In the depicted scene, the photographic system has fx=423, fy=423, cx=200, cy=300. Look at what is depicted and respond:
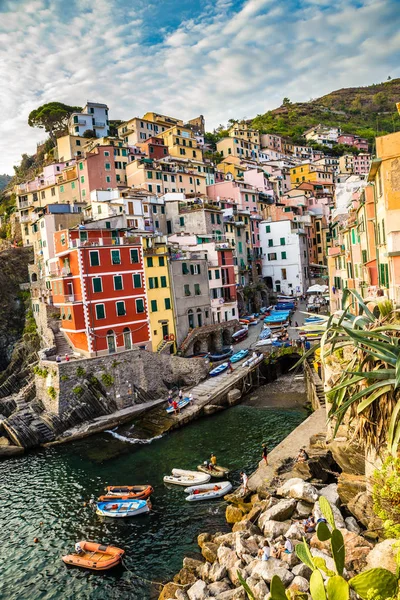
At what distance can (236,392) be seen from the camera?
39.6 m

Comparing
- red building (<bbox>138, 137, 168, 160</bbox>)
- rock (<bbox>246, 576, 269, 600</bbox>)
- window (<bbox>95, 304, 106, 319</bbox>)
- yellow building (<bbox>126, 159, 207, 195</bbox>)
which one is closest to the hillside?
red building (<bbox>138, 137, 168, 160</bbox>)

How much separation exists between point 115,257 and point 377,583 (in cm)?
3718

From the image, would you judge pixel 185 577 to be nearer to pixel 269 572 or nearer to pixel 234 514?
pixel 269 572

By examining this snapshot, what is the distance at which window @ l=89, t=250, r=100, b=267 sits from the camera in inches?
1583

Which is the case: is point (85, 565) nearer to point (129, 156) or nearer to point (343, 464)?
point (343, 464)

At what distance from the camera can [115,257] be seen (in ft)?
137

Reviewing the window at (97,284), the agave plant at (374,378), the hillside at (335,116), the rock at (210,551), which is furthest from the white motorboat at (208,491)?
the hillside at (335,116)

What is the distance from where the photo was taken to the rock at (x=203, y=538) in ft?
64.9

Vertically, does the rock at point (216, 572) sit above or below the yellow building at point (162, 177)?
below

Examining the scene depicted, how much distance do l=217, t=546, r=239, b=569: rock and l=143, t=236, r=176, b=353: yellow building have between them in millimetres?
27084

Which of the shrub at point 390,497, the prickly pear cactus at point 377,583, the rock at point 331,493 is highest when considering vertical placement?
the prickly pear cactus at point 377,583

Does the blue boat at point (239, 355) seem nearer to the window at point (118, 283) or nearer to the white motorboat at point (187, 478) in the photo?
the window at point (118, 283)

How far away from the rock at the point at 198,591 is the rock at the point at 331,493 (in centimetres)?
613

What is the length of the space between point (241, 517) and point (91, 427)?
18276 mm
